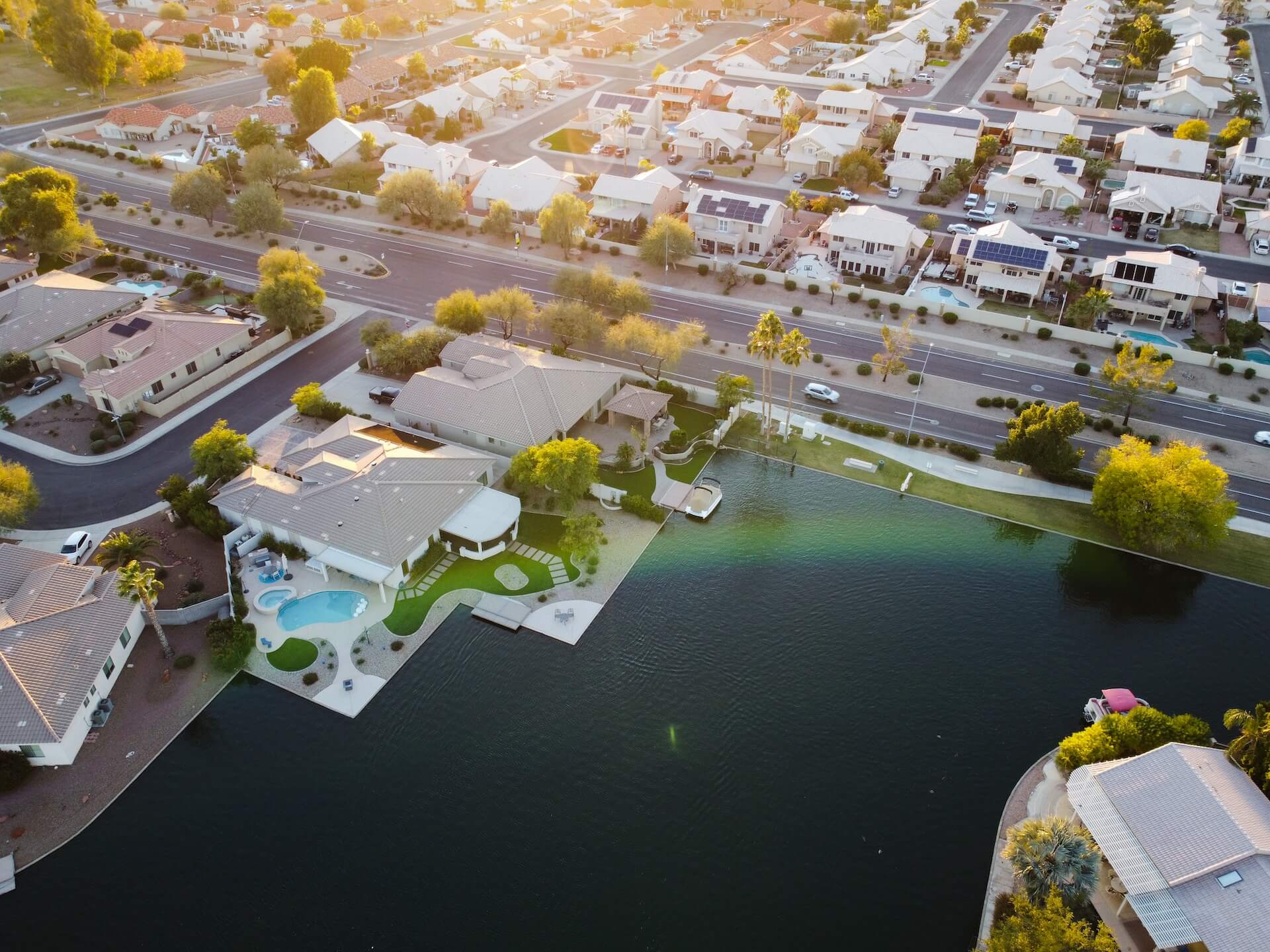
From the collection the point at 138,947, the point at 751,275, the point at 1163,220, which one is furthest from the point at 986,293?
the point at 138,947

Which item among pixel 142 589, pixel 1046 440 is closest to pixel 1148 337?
pixel 1046 440

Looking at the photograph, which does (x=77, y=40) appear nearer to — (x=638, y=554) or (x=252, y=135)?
(x=252, y=135)

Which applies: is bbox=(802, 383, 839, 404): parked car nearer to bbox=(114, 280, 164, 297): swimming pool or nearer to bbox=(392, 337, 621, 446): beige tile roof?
bbox=(392, 337, 621, 446): beige tile roof

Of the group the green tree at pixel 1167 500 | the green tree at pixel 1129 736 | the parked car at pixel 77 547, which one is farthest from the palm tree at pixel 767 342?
the parked car at pixel 77 547

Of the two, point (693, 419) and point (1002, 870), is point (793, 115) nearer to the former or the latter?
point (693, 419)

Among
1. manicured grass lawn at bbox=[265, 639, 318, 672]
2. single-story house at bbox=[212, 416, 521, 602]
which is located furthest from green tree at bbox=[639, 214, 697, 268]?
manicured grass lawn at bbox=[265, 639, 318, 672]

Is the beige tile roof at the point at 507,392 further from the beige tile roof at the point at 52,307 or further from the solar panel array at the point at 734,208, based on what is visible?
the beige tile roof at the point at 52,307
